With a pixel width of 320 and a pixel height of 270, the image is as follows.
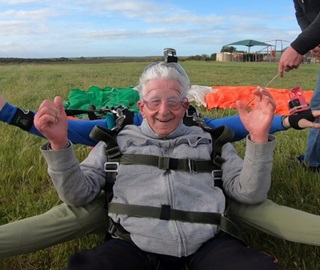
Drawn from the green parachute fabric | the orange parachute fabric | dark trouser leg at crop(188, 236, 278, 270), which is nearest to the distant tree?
the orange parachute fabric

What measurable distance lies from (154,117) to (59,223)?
969mm

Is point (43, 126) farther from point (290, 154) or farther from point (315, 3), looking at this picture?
point (290, 154)

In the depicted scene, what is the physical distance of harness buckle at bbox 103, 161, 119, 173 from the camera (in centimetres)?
287

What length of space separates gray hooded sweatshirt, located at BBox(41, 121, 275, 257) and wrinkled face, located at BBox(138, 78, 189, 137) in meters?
0.07

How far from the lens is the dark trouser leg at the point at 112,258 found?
2.20 metres

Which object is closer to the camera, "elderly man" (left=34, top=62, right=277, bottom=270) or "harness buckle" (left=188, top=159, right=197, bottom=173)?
"elderly man" (left=34, top=62, right=277, bottom=270)

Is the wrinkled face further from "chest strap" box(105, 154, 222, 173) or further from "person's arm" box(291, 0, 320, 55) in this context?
"person's arm" box(291, 0, 320, 55)

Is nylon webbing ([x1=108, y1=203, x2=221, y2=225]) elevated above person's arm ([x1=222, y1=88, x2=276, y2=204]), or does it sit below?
below

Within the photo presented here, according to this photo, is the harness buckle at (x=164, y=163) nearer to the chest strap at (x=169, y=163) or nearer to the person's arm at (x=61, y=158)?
the chest strap at (x=169, y=163)

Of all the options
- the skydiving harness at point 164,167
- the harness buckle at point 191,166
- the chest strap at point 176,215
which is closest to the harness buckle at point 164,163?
the skydiving harness at point 164,167

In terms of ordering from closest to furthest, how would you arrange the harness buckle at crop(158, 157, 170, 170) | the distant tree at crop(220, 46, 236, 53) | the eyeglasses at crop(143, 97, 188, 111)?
the harness buckle at crop(158, 157, 170, 170), the eyeglasses at crop(143, 97, 188, 111), the distant tree at crop(220, 46, 236, 53)

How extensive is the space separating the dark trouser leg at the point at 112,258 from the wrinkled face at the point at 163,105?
845mm

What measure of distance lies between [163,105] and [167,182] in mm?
537

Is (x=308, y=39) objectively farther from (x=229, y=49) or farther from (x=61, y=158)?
(x=229, y=49)
